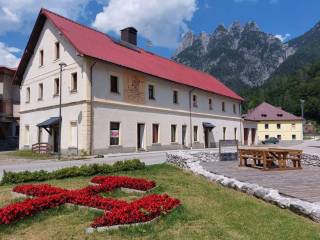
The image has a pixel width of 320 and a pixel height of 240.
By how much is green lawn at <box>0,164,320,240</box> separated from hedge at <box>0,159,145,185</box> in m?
2.27

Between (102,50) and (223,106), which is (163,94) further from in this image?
(223,106)

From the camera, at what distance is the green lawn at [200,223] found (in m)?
5.42

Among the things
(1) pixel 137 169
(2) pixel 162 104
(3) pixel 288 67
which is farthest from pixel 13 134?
(3) pixel 288 67

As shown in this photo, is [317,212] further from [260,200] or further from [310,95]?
[310,95]

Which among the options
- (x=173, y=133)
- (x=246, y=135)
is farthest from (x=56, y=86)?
(x=246, y=135)

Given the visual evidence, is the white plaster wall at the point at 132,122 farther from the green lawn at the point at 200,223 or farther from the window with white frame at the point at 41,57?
the green lawn at the point at 200,223

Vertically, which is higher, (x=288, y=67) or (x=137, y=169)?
(x=288, y=67)

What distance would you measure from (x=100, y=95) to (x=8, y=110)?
16.5 m

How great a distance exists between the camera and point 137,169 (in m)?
13.2

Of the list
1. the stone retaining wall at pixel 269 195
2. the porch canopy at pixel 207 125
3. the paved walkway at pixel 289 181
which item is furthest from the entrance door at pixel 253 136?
the stone retaining wall at pixel 269 195

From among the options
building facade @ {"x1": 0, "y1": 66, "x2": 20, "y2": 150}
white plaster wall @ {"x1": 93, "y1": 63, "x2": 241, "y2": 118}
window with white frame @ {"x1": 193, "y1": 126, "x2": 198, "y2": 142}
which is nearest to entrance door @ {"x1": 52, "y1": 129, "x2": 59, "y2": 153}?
white plaster wall @ {"x1": 93, "y1": 63, "x2": 241, "y2": 118}

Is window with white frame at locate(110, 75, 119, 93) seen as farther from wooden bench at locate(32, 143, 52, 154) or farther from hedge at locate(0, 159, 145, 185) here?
hedge at locate(0, 159, 145, 185)

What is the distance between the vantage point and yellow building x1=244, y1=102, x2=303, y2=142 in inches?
2781

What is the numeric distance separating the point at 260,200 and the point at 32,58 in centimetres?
2604
